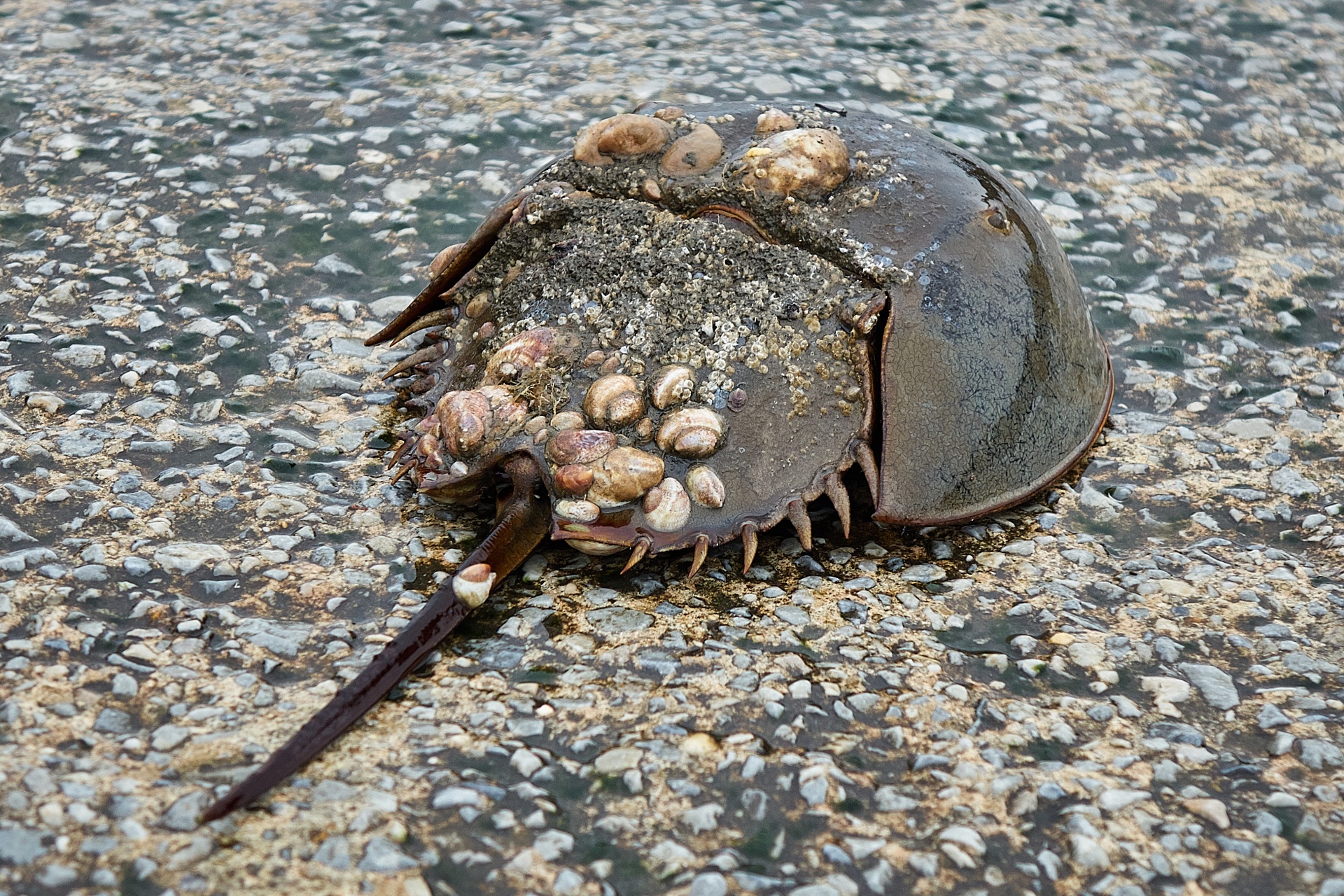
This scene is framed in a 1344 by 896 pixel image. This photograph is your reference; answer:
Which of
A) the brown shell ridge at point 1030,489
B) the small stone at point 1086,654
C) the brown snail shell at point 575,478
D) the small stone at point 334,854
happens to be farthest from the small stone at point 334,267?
the small stone at point 1086,654

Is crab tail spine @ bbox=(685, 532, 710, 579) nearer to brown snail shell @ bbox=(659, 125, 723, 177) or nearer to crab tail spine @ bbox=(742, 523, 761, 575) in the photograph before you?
crab tail spine @ bbox=(742, 523, 761, 575)

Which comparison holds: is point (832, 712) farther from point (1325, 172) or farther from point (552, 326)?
point (1325, 172)

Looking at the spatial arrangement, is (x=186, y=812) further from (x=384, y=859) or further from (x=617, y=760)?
(x=617, y=760)

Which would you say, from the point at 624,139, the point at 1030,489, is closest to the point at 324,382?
the point at 624,139

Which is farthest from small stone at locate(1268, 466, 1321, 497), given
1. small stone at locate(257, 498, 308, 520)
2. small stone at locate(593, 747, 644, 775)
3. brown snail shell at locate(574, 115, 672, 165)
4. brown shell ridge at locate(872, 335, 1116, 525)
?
small stone at locate(257, 498, 308, 520)

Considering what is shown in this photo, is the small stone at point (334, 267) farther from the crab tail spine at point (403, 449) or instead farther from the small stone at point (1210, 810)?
the small stone at point (1210, 810)

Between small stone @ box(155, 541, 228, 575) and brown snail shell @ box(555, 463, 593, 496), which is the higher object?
brown snail shell @ box(555, 463, 593, 496)

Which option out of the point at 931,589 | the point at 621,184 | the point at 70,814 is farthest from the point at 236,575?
the point at 931,589
